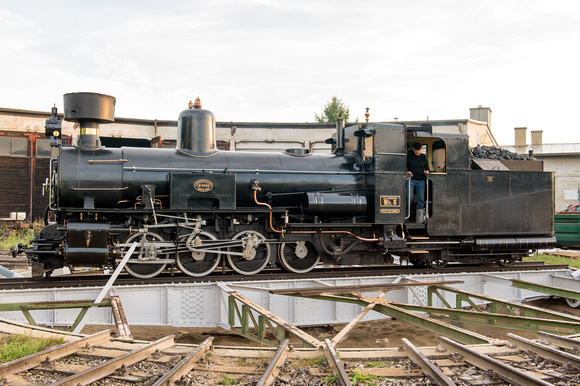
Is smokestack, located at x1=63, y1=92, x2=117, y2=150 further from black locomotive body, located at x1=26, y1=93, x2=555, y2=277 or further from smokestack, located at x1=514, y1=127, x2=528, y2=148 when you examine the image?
smokestack, located at x1=514, y1=127, x2=528, y2=148

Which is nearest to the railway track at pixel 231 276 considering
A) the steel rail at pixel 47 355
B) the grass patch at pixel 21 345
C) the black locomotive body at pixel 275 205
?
the black locomotive body at pixel 275 205

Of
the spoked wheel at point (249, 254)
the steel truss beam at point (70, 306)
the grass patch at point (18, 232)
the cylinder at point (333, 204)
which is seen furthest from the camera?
the grass patch at point (18, 232)

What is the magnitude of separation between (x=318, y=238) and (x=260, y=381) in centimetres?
601

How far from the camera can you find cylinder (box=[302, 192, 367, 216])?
388 inches

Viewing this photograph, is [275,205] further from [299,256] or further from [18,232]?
[18,232]

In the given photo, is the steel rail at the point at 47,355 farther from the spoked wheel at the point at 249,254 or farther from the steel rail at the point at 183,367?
the spoked wheel at the point at 249,254

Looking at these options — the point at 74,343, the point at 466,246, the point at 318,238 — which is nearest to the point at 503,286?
the point at 466,246

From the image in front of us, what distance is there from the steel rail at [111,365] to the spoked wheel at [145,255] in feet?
12.1

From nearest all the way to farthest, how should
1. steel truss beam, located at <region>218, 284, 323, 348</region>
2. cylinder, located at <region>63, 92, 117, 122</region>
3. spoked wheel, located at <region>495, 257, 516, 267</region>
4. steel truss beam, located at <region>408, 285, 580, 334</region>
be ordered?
1. steel truss beam, located at <region>218, 284, 323, 348</region>
2. steel truss beam, located at <region>408, 285, 580, 334</region>
3. cylinder, located at <region>63, 92, 117, 122</region>
4. spoked wheel, located at <region>495, 257, 516, 267</region>

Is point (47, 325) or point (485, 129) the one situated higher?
point (485, 129)

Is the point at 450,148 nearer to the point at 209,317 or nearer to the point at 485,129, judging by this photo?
the point at 209,317

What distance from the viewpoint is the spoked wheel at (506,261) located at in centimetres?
1166

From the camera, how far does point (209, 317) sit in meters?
8.51

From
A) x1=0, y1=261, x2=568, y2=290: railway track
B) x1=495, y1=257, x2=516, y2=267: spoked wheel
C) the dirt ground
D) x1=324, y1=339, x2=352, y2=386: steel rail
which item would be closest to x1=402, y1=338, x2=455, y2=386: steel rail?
x1=324, y1=339, x2=352, y2=386: steel rail
